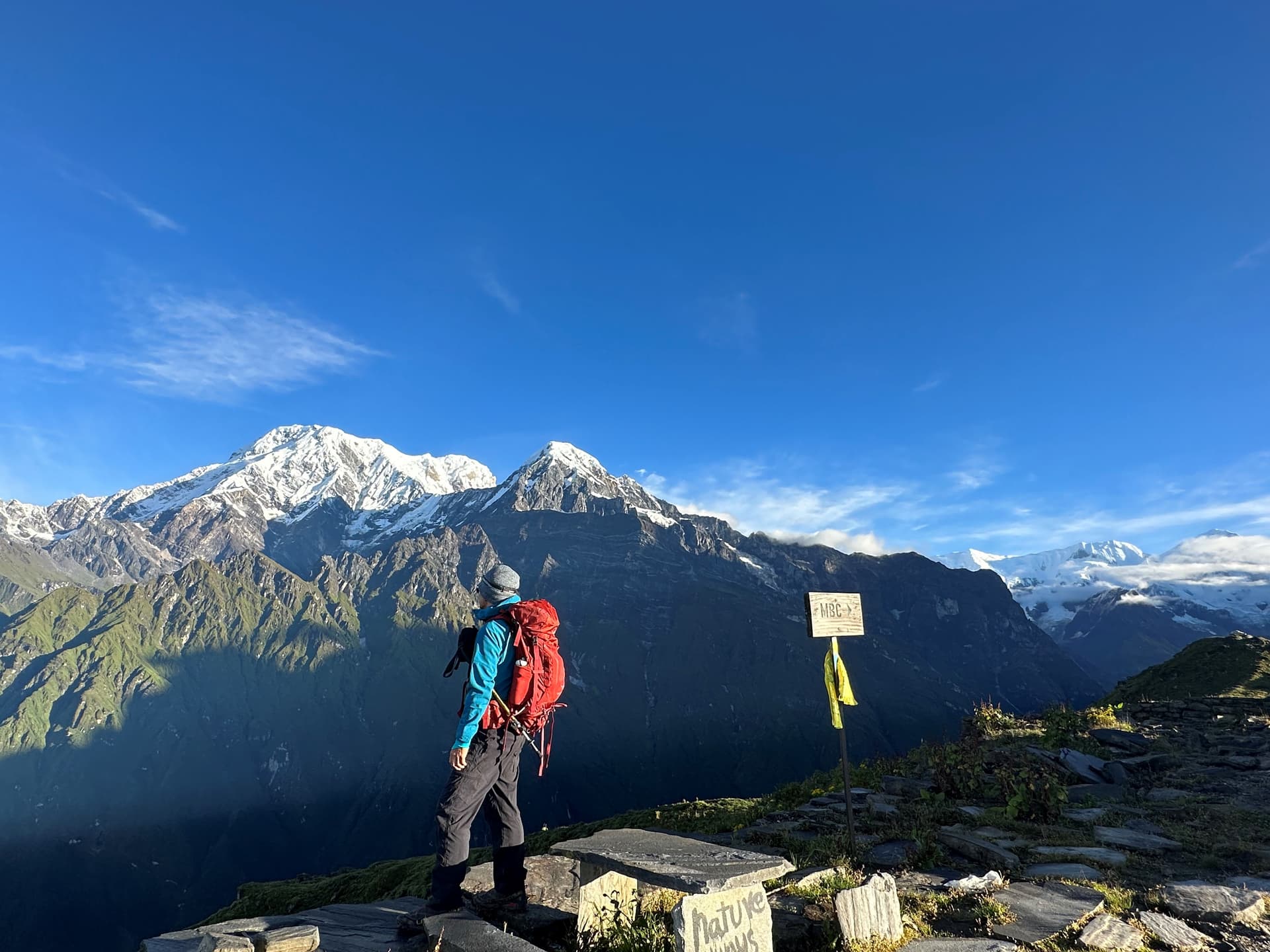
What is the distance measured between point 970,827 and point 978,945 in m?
5.12

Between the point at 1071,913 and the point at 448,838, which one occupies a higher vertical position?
the point at 448,838

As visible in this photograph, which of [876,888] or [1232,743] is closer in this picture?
[876,888]

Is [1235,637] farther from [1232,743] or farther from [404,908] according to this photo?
[404,908]

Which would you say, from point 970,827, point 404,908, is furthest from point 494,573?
point 970,827

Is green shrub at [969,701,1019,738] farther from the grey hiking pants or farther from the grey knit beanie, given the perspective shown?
the grey knit beanie

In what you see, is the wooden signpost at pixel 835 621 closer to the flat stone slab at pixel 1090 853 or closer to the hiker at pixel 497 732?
the flat stone slab at pixel 1090 853

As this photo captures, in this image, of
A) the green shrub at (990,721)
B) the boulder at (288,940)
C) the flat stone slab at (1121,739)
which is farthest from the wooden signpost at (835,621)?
the flat stone slab at (1121,739)

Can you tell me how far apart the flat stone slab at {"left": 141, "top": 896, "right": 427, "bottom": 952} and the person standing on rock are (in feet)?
1.89

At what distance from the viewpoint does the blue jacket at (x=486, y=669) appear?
7418mm

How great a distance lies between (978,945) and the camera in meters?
6.26

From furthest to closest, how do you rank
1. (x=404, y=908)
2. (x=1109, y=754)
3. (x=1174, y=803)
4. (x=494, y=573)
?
1. (x=1109, y=754)
2. (x=1174, y=803)
3. (x=404, y=908)
4. (x=494, y=573)

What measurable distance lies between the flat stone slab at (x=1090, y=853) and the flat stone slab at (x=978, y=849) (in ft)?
2.13

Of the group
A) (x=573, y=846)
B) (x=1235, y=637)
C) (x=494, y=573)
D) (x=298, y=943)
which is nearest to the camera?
(x=298, y=943)

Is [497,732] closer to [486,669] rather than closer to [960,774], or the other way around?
[486,669]
